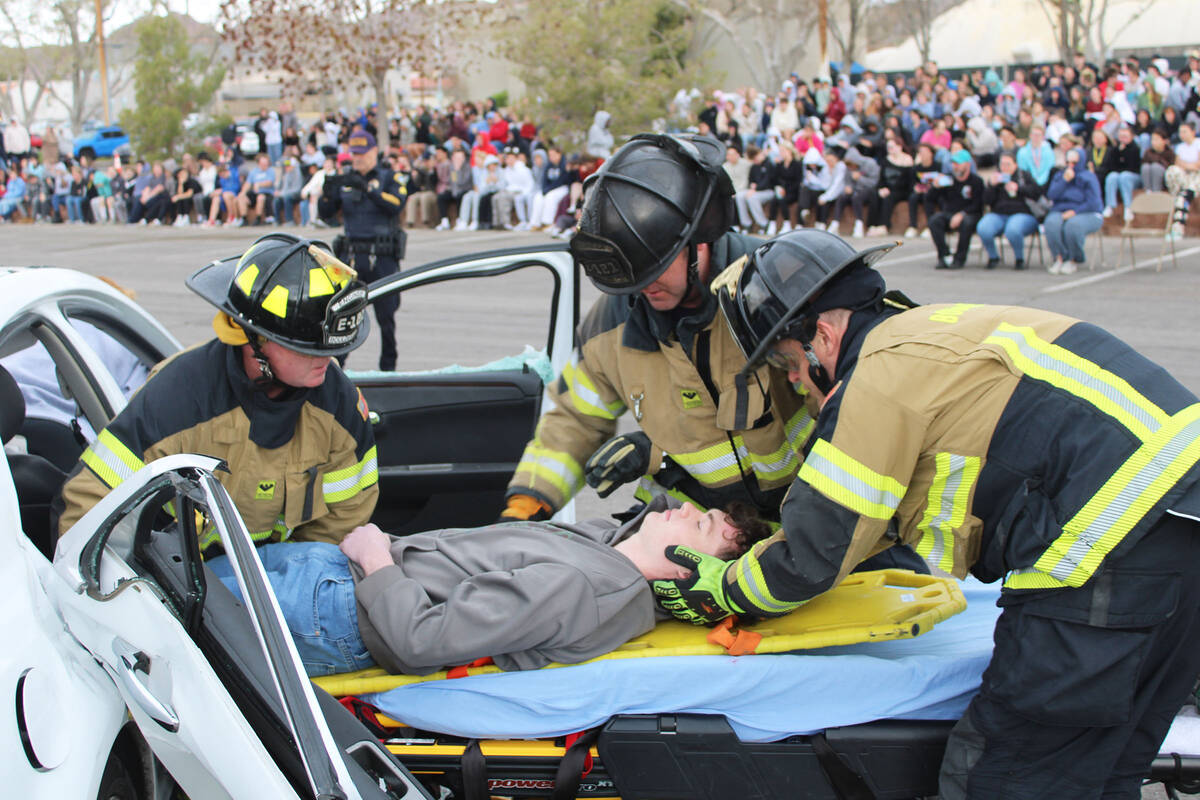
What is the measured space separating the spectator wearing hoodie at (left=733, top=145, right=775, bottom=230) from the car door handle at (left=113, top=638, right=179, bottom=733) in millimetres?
14540

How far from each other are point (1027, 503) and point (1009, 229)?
11424 mm

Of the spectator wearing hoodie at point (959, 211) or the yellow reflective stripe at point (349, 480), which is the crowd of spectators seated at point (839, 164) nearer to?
the spectator wearing hoodie at point (959, 211)

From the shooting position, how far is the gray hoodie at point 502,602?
270 centimetres

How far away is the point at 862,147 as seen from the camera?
15906 mm

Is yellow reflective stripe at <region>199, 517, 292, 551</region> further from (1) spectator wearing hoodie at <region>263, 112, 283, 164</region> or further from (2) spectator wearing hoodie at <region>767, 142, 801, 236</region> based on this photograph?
(1) spectator wearing hoodie at <region>263, 112, 283, 164</region>

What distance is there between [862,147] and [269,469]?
14.3m

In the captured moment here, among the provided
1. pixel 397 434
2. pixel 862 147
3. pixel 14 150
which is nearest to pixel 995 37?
pixel 862 147

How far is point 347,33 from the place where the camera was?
77.5 feet

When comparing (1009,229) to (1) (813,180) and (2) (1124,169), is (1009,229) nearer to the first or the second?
(2) (1124,169)

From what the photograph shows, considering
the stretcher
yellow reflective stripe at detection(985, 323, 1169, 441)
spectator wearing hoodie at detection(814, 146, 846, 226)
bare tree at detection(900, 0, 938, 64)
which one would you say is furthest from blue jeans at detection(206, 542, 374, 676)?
bare tree at detection(900, 0, 938, 64)

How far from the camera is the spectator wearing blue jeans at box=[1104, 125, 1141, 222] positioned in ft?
45.6

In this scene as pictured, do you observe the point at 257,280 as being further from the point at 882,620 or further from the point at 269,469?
the point at 882,620

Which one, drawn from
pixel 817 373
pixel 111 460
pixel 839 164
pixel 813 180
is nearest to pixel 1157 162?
pixel 839 164

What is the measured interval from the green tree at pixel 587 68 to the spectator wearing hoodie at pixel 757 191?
4815mm
